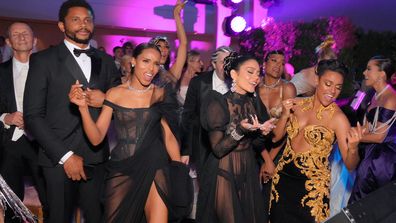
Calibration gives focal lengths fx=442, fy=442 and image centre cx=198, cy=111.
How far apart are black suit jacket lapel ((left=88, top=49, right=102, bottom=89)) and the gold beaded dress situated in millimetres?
1622

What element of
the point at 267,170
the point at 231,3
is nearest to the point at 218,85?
the point at 267,170

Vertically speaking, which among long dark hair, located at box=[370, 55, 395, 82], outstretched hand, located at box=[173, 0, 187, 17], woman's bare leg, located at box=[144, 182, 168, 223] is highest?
outstretched hand, located at box=[173, 0, 187, 17]

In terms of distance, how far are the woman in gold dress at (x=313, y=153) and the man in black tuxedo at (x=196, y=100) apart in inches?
48.7

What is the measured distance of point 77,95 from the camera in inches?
116

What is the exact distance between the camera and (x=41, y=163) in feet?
10.7

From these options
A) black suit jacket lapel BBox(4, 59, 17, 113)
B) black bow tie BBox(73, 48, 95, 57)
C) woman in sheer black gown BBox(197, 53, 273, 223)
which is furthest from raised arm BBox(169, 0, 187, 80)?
black suit jacket lapel BBox(4, 59, 17, 113)

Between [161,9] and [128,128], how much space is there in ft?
38.7

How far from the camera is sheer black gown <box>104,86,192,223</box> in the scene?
3152 mm

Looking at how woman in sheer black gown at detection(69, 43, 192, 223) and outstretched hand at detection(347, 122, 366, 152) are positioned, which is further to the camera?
woman in sheer black gown at detection(69, 43, 192, 223)

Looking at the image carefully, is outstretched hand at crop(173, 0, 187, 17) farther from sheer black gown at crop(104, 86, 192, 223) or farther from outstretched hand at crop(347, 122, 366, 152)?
outstretched hand at crop(347, 122, 366, 152)

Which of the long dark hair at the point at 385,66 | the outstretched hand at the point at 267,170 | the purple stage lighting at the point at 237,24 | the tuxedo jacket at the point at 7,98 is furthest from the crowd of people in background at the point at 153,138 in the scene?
the purple stage lighting at the point at 237,24

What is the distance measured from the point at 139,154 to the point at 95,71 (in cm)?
72

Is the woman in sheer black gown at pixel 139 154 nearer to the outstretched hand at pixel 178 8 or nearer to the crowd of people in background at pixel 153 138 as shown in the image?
the crowd of people in background at pixel 153 138

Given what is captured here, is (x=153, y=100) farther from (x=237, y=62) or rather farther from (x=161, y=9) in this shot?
(x=161, y=9)
